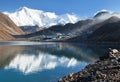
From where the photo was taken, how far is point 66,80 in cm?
4312

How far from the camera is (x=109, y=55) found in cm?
6875

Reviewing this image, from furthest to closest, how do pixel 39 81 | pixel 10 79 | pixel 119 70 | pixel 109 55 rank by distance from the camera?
1. pixel 109 55
2. pixel 10 79
3. pixel 39 81
4. pixel 119 70

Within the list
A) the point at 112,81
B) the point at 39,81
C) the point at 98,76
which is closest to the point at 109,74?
the point at 98,76

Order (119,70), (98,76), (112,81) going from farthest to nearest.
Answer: (119,70), (98,76), (112,81)

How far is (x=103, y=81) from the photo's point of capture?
35562mm

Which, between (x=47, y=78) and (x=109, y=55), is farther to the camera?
(x=109, y=55)

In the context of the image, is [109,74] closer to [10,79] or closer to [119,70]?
[119,70]

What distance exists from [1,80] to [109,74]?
63.2 ft

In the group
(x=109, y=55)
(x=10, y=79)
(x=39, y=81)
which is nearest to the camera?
(x=39, y=81)

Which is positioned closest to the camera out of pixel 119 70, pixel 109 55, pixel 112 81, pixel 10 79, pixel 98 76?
pixel 112 81

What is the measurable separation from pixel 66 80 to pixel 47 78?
7.58 meters

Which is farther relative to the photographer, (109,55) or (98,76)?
(109,55)

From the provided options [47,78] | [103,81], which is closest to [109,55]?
[47,78]

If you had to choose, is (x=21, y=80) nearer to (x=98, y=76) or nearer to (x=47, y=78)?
(x=47, y=78)
